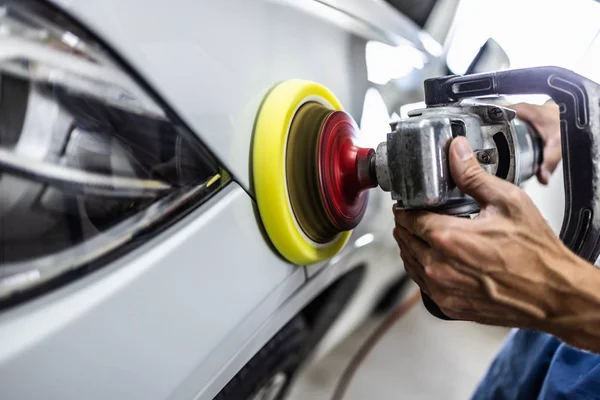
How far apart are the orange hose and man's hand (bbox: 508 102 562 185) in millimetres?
894

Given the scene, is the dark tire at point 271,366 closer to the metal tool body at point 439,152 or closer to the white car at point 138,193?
the white car at point 138,193

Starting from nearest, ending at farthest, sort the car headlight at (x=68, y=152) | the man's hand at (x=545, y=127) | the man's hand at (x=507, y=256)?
1. the car headlight at (x=68, y=152)
2. the man's hand at (x=507, y=256)
3. the man's hand at (x=545, y=127)

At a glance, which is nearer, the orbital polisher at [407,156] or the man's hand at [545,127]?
the orbital polisher at [407,156]

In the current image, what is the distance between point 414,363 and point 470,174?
1.28m

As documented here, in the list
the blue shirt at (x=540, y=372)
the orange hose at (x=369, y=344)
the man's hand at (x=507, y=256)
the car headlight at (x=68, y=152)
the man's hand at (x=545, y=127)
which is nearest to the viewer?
the car headlight at (x=68, y=152)

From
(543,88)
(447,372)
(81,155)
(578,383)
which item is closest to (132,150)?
(81,155)

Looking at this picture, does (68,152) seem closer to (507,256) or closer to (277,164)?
(277,164)

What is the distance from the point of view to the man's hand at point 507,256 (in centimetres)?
50

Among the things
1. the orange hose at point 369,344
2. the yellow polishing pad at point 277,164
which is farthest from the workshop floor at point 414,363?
the yellow polishing pad at point 277,164

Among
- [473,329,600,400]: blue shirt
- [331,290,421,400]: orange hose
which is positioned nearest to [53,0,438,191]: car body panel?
[473,329,600,400]: blue shirt

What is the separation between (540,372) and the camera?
0.85m

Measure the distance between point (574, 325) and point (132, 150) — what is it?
1.65 ft

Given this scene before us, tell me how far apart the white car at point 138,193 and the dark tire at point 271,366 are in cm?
15

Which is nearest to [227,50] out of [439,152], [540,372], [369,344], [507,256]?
[439,152]
